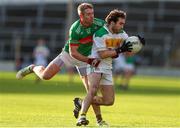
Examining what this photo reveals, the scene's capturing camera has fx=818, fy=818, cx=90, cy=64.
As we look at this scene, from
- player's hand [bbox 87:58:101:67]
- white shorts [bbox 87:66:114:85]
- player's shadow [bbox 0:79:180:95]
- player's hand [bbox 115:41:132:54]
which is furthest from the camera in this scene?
player's shadow [bbox 0:79:180:95]

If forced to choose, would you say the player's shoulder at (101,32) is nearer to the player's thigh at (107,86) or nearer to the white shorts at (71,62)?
the player's thigh at (107,86)

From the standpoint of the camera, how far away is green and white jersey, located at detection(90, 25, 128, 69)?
15484 mm

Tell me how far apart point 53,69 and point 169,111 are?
534cm

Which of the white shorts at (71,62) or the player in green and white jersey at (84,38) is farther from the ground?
the player in green and white jersey at (84,38)

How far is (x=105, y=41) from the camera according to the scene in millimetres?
15516

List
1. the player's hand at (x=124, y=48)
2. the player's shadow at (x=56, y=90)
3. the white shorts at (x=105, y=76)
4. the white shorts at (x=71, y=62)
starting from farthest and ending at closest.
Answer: the player's shadow at (x=56, y=90) < the white shorts at (x=71, y=62) < the white shorts at (x=105, y=76) < the player's hand at (x=124, y=48)

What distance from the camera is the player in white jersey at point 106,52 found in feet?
50.6

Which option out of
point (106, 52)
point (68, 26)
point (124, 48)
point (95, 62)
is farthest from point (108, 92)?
point (68, 26)

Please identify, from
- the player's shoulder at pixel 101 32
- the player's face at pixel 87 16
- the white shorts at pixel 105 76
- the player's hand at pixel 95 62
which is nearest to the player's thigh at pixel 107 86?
the white shorts at pixel 105 76

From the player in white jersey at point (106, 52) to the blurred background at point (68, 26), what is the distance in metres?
42.8

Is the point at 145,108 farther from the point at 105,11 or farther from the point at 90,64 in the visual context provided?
the point at 105,11

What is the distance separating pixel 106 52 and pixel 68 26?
4392cm

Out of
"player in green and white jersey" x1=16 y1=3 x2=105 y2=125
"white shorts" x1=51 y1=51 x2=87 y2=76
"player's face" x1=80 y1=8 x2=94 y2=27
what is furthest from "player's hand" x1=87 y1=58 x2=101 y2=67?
"white shorts" x1=51 y1=51 x2=87 y2=76

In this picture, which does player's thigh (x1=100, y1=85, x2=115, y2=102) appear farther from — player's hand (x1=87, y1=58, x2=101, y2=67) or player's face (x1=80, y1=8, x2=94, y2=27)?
player's face (x1=80, y1=8, x2=94, y2=27)
